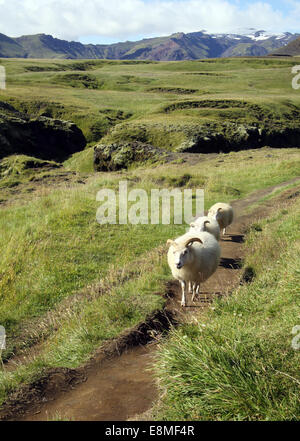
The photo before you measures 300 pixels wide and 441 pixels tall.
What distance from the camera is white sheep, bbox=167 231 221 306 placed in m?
9.33

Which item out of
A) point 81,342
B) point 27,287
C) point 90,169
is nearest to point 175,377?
point 81,342

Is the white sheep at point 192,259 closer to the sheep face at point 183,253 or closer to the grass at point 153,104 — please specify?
the sheep face at point 183,253

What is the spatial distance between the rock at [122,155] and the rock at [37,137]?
10437 mm

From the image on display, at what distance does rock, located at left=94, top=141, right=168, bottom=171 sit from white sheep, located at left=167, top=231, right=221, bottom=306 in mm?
24739

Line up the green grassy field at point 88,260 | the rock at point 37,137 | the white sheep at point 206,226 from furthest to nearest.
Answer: the rock at point 37,137, the white sheep at point 206,226, the green grassy field at point 88,260

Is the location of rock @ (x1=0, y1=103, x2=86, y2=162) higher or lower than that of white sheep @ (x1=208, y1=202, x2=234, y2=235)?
higher

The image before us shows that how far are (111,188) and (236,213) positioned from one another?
26.2ft

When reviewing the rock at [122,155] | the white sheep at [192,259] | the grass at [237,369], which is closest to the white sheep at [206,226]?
the white sheep at [192,259]

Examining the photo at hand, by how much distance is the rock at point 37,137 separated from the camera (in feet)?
138

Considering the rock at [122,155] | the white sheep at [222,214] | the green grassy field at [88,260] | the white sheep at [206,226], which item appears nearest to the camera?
the green grassy field at [88,260]

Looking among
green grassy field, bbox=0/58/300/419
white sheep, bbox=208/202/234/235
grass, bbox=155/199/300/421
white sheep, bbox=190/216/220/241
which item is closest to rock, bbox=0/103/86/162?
green grassy field, bbox=0/58/300/419

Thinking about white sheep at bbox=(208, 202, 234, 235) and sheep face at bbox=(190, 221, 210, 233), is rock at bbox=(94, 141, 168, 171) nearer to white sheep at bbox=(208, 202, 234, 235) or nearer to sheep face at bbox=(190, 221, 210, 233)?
white sheep at bbox=(208, 202, 234, 235)

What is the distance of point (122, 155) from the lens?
35719 mm
